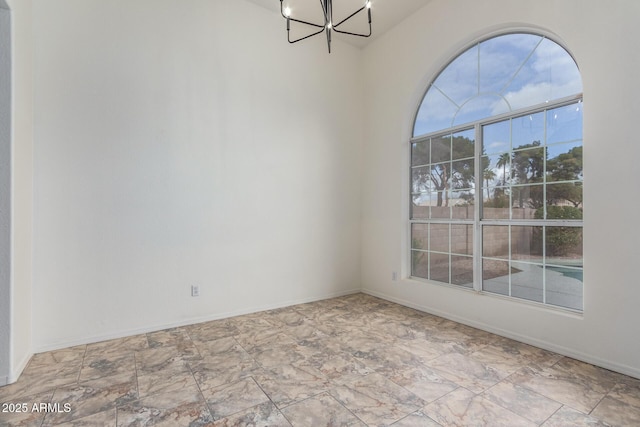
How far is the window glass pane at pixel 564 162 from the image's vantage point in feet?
8.91

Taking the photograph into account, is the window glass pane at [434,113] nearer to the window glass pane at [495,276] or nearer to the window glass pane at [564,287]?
the window glass pane at [495,276]

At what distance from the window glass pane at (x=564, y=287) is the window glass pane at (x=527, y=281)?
6 centimetres

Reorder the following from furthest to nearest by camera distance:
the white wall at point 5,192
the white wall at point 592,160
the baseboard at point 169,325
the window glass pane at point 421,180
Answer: the window glass pane at point 421,180, the baseboard at point 169,325, the white wall at point 592,160, the white wall at point 5,192

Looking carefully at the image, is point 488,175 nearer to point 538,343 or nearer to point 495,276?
point 495,276

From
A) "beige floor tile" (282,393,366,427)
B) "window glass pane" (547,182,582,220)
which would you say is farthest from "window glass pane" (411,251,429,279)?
"beige floor tile" (282,393,366,427)

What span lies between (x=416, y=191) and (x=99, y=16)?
150 inches

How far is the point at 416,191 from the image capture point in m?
4.12

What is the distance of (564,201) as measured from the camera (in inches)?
110

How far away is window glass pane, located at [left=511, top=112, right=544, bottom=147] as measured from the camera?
2.96 m

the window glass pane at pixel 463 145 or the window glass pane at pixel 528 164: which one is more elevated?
the window glass pane at pixel 463 145

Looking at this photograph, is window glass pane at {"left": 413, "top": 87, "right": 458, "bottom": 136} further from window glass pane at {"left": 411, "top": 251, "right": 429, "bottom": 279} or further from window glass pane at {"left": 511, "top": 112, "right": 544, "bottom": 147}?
window glass pane at {"left": 411, "top": 251, "right": 429, "bottom": 279}

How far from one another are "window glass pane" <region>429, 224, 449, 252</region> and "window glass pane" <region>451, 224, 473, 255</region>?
0.08 m

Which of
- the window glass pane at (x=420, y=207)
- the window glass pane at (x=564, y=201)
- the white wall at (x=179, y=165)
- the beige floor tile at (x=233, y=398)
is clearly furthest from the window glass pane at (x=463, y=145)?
the beige floor tile at (x=233, y=398)

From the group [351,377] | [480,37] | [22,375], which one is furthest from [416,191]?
[22,375]
